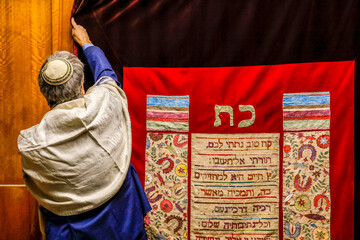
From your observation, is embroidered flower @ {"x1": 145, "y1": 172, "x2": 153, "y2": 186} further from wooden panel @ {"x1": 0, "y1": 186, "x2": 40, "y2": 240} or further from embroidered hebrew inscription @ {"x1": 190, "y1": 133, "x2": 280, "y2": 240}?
wooden panel @ {"x1": 0, "y1": 186, "x2": 40, "y2": 240}

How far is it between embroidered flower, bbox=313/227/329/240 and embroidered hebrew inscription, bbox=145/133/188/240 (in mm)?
697

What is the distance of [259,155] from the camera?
1.80 m

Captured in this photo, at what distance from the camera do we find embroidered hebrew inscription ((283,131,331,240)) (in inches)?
70.4

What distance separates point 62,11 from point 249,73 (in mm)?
1084

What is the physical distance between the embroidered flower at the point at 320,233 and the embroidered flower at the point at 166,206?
2.59ft

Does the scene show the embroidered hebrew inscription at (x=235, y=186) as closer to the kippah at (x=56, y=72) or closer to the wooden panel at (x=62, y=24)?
the kippah at (x=56, y=72)

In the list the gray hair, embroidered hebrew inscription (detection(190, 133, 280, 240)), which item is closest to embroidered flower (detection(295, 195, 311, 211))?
embroidered hebrew inscription (detection(190, 133, 280, 240))

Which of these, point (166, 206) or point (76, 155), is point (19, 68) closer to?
point (76, 155)

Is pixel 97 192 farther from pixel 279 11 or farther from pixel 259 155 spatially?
pixel 279 11

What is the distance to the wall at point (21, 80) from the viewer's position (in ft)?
6.08

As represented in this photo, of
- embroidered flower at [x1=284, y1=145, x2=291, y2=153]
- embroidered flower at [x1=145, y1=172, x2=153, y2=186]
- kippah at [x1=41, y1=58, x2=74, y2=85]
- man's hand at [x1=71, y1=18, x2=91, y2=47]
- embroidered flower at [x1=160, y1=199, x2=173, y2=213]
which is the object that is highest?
man's hand at [x1=71, y1=18, x2=91, y2=47]

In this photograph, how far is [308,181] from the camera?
1.79 meters

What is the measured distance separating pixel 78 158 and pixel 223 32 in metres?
1.02

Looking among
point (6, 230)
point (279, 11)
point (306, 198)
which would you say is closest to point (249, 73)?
point (279, 11)
